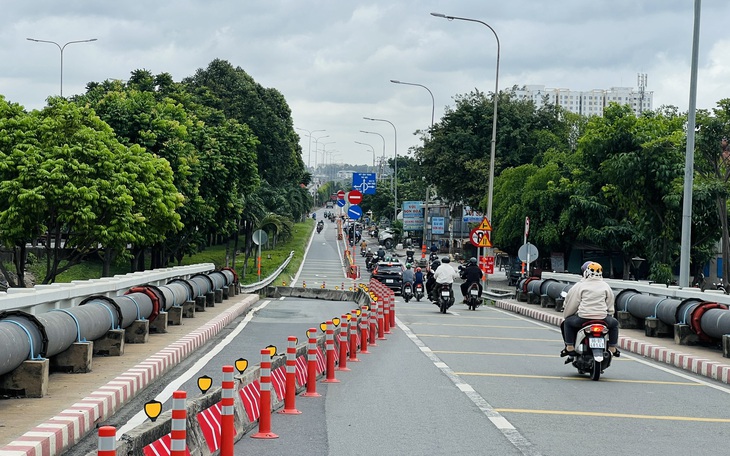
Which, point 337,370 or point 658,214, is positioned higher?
point 658,214

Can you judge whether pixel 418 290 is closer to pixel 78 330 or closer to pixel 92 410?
pixel 78 330

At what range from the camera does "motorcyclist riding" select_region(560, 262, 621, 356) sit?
13.9 m

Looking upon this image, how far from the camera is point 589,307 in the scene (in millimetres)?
13914

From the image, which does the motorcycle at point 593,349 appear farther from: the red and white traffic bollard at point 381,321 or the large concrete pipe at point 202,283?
the large concrete pipe at point 202,283

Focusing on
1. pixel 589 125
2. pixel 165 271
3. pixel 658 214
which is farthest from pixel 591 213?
pixel 165 271

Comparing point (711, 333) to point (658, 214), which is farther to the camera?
point (658, 214)

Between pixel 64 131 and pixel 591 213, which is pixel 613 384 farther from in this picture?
pixel 591 213

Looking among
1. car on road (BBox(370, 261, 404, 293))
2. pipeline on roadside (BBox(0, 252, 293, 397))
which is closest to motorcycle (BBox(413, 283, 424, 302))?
car on road (BBox(370, 261, 404, 293))

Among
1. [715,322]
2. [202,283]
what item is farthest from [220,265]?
[715,322]

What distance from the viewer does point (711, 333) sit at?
1758cm

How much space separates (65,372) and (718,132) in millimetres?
26816

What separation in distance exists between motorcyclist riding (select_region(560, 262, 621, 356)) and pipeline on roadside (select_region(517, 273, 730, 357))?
3534mm

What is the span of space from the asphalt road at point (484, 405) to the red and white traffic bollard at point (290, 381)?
5.8 inches

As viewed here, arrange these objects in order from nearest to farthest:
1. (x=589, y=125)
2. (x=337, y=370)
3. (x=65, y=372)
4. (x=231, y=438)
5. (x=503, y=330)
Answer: (x=231, y=438) → (x=65, y=372) → (x=337, y=370) → (x=503, y=330) → (x=589, y=125)
